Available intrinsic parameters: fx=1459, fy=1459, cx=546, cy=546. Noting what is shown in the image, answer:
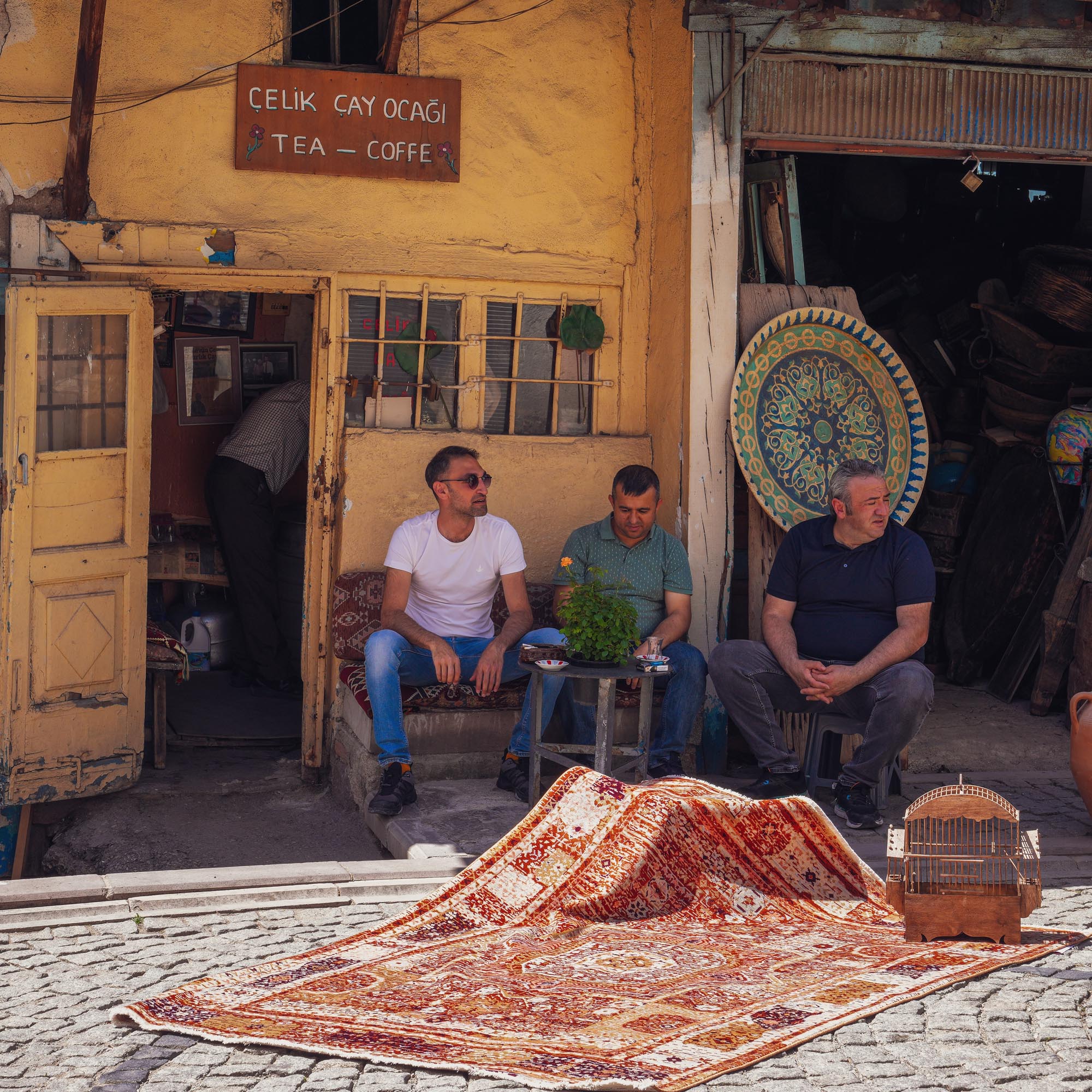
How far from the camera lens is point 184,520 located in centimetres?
889

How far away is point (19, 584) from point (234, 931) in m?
2.39

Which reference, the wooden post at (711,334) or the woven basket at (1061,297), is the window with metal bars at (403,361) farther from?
the woven basket at (1061,297)

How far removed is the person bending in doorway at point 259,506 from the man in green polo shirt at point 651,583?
8.45ft

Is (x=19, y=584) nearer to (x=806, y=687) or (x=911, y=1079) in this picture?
(x=806, y=687)

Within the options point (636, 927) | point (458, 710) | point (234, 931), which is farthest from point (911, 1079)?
point (458, 710)

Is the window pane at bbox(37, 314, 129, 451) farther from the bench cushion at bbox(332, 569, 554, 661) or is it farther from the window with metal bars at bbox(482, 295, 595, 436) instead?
the window with metal bars at bbox(482, 295, 595, 436)

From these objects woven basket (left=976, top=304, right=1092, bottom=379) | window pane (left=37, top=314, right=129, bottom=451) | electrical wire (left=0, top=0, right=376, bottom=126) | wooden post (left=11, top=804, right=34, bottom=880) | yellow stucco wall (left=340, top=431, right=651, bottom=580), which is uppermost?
electrical wire (left=0, top=0, right=376, bottom=126)

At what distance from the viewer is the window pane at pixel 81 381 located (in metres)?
6.44

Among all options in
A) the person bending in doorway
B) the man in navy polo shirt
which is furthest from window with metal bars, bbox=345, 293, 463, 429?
the man in navy polo shirt

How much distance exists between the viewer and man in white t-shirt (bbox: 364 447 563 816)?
20.0ft

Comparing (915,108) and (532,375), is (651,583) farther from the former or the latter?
(915,108)

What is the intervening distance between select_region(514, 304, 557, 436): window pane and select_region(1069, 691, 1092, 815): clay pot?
9.49 feet

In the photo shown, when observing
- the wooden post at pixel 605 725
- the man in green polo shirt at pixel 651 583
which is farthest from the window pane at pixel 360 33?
the wooden post at pixel 605 725

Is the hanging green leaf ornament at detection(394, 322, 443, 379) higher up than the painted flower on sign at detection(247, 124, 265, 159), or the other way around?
the painted flower on sign at detection(247, 124, 265, 159)
